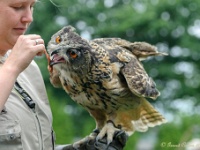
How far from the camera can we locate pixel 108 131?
421 cm

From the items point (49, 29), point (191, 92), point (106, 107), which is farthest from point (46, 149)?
point (191, 92)

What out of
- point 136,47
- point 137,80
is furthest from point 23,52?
point 136,47

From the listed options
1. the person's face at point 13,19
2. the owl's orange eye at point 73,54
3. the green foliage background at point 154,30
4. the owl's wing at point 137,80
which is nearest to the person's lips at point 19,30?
the person's face at point 13,19

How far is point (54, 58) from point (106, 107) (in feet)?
1.82

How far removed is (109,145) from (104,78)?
1.55 ft

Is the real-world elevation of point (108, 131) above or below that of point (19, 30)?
below

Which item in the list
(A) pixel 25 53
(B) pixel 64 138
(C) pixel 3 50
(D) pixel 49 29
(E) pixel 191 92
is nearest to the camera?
(A) pixel 25 53

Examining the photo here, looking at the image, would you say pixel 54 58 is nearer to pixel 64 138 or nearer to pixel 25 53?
pixel 25 53

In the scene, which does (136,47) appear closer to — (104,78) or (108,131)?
(104,78)

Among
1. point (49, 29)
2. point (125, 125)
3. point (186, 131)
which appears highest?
point (49, 29)

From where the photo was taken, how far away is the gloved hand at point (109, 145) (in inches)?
157

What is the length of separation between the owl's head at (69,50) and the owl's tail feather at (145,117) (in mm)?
543

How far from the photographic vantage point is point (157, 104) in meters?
20.7

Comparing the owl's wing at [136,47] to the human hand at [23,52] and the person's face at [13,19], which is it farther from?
the human hand at [23,52]
